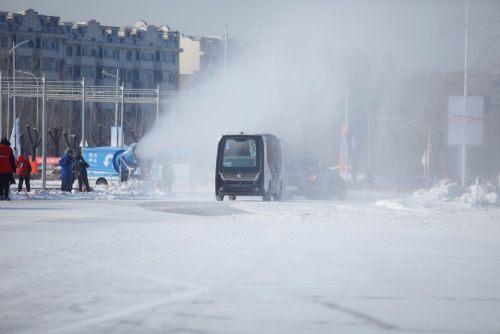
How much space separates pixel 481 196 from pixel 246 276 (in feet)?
88.5

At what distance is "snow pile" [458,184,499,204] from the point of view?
37716 millimetres

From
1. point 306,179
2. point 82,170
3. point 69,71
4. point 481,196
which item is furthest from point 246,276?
point 69,71

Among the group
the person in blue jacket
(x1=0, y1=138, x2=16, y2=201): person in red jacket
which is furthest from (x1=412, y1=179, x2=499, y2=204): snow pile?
(x1=0, y1=138, x2=16, y2=201): person in red jacket

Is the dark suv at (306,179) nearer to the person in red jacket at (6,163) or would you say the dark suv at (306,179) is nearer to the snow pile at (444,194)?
the snow pile at (444,194)

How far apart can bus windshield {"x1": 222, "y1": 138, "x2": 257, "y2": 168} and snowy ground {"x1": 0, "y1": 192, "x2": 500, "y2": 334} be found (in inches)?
A: 489

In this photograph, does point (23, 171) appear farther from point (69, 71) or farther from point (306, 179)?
point (69, 71)

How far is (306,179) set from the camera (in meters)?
45.7

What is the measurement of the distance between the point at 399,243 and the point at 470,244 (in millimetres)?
1409

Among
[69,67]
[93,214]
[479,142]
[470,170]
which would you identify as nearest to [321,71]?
[470,170]

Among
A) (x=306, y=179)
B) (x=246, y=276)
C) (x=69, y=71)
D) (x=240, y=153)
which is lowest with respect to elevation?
(x=306, y=179)

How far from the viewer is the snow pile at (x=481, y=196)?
124 ft

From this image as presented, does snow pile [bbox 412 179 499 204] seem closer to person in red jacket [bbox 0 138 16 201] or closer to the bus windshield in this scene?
the bus windshield

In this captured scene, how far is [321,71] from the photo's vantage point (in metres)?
70.8

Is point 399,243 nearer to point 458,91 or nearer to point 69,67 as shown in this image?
point 458,91
